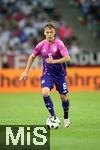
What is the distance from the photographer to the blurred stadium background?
77.6ft

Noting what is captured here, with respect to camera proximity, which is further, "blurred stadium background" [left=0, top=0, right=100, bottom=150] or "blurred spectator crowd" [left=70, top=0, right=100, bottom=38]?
"blurred spectator crowd" [left=70, top=0, right=100, bottom=38]

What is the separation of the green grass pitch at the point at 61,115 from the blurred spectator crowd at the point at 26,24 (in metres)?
4.42

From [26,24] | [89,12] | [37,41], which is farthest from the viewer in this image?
[89,12]

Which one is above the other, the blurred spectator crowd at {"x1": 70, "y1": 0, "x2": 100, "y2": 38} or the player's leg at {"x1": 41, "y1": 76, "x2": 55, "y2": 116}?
the blurred spectator crowd at {"x1": 70, "y1": 0, "x2": 100, "y2": 38}

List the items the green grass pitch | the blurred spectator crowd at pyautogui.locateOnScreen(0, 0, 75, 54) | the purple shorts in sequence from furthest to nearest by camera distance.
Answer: the blurred spectator crowd at pyautogui.locateOnScreen(0, 0, 75, 54), the purple shorts, the green grass pitch

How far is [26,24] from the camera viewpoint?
32.3m

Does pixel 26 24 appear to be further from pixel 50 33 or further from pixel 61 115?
pixel 50 33

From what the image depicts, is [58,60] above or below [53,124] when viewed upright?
above

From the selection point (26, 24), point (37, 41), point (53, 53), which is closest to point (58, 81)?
point (53, 53)

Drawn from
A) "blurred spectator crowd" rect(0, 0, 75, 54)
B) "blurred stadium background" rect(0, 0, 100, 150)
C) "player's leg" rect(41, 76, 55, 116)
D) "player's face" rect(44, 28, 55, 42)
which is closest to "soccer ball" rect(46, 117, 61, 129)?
"player's leg" rect(41, 76, 55, 116)

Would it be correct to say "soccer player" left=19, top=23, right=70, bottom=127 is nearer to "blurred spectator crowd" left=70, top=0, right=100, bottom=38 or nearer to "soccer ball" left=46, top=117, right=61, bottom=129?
"soccer ball" left=46, top=117, right=61, bottom=129

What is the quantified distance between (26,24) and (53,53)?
1757 centimetres

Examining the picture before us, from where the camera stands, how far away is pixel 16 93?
28.0 metres

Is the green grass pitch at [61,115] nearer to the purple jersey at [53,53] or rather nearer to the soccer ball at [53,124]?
the soccer ball at [53,124]
